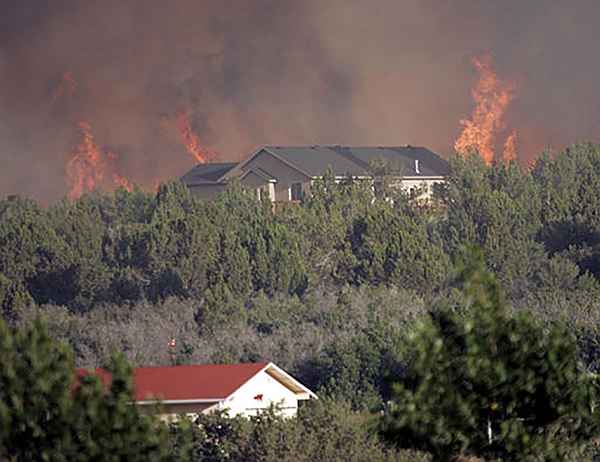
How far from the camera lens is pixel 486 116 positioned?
102375 mm

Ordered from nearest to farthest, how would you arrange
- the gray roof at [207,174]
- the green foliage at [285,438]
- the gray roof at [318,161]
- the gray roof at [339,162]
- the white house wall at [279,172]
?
the green foliage at [285,438] < the gray roof at [318,161] < the white house wall at [279,172] < the gray roof at [339,162] < the gray roof at [207,174]

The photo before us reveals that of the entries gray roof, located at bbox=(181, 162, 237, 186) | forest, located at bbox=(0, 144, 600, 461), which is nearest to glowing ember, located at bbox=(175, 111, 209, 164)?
gray roof, located at bbox=(181, 162, 237, 186)

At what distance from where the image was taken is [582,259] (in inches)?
2324

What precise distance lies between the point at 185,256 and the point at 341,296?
7.15m

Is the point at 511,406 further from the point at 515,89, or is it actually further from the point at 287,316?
the point at 515,89

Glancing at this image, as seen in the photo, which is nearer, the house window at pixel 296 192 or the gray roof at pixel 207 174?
the house window at pixel 296 192

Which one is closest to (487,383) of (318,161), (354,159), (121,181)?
(318,161)

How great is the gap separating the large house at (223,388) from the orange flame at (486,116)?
55.2m

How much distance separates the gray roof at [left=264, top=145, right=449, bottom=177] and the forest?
708 cm

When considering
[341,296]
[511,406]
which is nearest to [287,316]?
[341,296]

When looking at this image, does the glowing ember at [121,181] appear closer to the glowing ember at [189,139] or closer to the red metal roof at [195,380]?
the glowing ember at [189,139]

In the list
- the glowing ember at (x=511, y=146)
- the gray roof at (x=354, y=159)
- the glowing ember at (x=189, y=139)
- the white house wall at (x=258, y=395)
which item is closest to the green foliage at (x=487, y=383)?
the white house wall at (x=258, y=395)

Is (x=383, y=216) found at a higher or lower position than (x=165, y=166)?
lower

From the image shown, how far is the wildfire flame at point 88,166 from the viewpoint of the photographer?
106m
